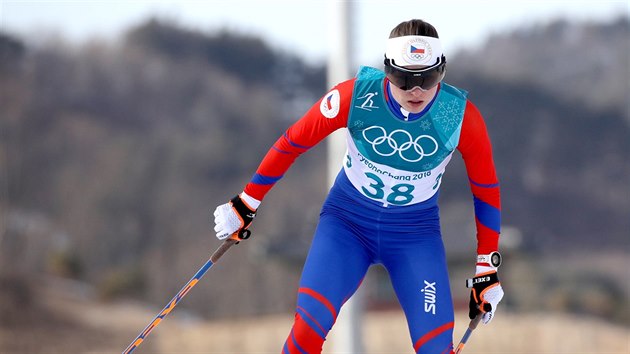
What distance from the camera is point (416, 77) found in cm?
540

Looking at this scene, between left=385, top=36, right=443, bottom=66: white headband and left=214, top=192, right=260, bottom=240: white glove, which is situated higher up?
left=385, top=36, right=443, bottom=66: white headband

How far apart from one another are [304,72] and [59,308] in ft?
105

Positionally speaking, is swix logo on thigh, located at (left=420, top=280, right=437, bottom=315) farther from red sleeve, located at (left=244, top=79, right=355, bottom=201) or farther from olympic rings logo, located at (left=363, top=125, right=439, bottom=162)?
red sleeve, located at (left=244, top=79, right=355, bottom=201)

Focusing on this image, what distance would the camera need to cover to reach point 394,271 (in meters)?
5.77

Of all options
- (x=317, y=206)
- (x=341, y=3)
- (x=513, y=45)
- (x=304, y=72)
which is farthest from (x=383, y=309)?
(x=513, y=45)

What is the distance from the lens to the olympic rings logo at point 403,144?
5566 mm

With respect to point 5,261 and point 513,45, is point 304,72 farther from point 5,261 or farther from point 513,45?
point 5,261

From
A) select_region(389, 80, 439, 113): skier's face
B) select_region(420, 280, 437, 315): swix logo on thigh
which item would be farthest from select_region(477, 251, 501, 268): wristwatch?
select_region(389, 80, 439, 113): skier's face

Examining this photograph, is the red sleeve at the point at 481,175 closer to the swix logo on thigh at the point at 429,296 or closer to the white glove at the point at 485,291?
the white glove at the point at 485,291

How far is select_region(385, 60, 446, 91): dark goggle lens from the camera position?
5.40m

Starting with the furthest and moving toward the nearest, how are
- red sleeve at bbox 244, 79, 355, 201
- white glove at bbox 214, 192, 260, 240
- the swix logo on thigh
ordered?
white glove at bbox 214, 192, 260, 240, red sleeve at bbox 244, 79, 355, 201, the swix logo on thigh

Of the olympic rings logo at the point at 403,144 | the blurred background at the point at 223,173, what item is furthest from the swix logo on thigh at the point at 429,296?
the blurred background at the point at 223,173

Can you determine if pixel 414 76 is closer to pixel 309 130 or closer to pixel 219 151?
pixel 309 130

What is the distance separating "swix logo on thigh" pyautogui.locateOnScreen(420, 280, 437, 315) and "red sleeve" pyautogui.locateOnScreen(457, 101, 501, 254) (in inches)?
16.9
